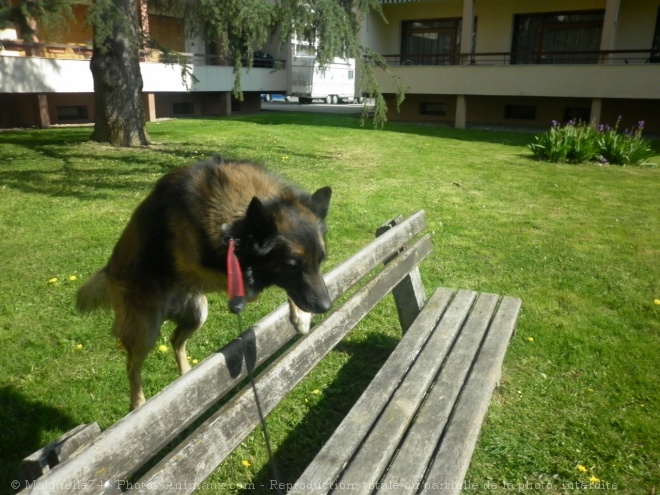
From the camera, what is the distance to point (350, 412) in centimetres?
288

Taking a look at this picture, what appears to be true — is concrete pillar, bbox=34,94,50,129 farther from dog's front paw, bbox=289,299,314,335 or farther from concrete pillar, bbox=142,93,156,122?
dog's front paw, bbox=289,299,314,335

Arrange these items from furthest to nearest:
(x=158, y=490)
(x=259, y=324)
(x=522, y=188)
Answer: (x=522, y=188) < (x=259, y=324) < (x=158, y=490)

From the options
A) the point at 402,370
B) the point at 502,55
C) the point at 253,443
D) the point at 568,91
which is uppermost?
the point at 502,55

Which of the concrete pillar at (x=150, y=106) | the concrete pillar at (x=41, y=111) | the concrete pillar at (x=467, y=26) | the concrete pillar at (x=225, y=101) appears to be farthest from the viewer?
the concrete pillar at (x=225, y=101)

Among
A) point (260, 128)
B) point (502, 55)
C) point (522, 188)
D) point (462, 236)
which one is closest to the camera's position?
point (462, 236)

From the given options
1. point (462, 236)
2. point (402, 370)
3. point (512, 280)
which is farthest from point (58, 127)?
point (402, 370)

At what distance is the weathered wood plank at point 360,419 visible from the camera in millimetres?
2324

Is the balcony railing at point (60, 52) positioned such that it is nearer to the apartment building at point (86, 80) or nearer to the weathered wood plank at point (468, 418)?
the apartment building at point (86, 80)

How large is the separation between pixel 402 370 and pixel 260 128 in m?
17.2

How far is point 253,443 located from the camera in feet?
11.7

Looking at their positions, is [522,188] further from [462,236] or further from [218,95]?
[218,95]

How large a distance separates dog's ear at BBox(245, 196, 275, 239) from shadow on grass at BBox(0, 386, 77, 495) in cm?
198

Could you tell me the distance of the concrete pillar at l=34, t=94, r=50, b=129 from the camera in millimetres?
19953

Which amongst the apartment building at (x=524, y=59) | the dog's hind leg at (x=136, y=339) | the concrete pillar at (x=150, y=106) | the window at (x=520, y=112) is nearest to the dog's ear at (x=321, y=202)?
the dog's hind leg at (x=136, y=339)
